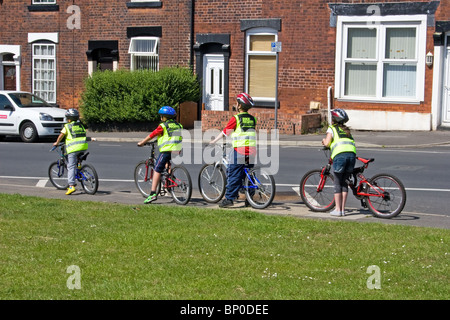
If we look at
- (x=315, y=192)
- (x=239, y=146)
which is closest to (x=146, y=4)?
(x=239, y=146)

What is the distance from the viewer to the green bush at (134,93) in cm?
2639

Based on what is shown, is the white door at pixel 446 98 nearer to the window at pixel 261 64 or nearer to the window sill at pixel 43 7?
the window at pixel 261 64

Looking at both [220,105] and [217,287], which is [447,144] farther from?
[217,287]

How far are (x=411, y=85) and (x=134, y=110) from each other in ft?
30.6

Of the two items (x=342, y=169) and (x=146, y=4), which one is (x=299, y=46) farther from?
(x=342, y=169)

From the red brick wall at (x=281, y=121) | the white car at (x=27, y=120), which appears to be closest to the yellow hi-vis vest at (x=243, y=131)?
the red brick wall at (x=281, y=121)

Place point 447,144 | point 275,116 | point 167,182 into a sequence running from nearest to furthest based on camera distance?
1. point 167,182
2. point 447,144
3. point 275,116

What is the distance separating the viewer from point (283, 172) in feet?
52.9

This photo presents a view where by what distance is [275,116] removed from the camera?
955 inches

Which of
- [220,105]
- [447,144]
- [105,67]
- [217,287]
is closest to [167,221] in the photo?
[217,287]

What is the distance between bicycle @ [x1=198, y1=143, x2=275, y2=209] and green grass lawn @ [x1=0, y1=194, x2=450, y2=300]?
81cm

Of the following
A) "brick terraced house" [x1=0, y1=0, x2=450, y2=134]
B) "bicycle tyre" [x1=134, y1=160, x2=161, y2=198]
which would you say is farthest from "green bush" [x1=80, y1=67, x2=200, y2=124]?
"bicycle tyre" [x1=134, y1=160, x2=161, y2=198]

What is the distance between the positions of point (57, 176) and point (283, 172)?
187 inches

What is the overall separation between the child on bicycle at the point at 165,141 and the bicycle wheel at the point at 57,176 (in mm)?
2483
